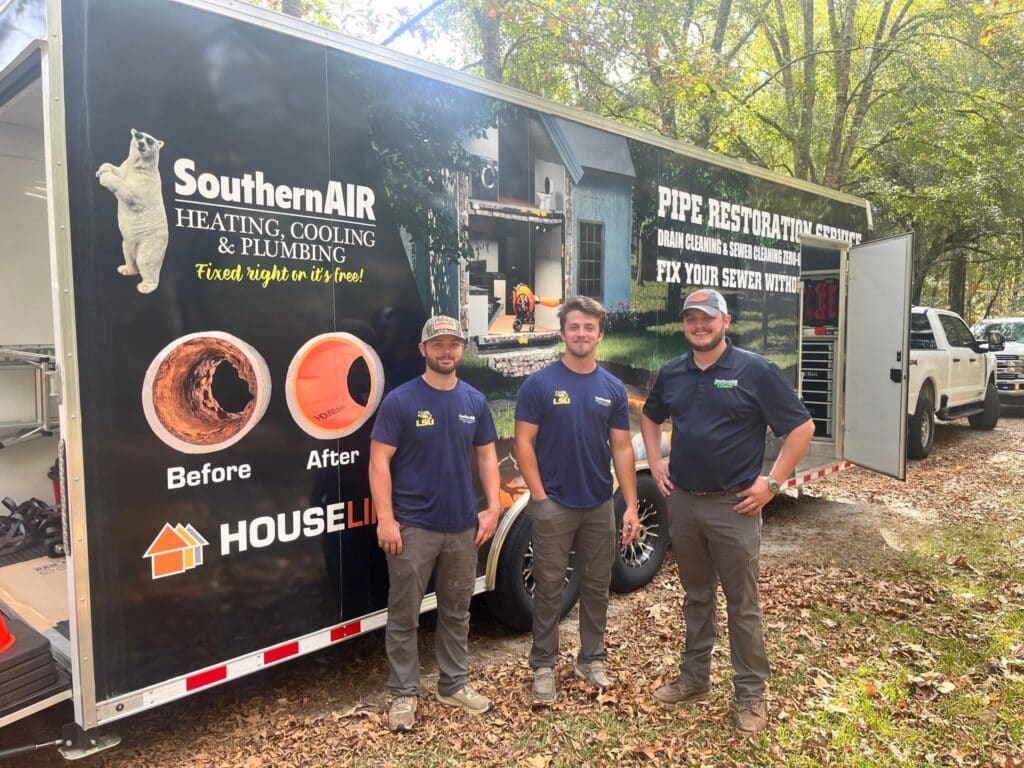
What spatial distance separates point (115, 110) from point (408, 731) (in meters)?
2.73

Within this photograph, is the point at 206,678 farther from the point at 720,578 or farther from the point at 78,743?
the point at 720,578

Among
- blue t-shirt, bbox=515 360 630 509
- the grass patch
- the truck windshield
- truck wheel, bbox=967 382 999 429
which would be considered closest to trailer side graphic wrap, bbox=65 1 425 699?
blue t-shirt, bbox=515 360 630 509

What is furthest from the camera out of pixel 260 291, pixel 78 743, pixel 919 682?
pixel 919 682

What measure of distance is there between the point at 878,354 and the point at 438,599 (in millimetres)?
4949

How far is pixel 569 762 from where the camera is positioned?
3.12m

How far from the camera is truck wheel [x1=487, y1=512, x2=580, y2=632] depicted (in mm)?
4004

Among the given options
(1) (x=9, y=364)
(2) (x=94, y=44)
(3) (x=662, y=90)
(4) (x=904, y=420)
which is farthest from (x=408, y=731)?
(3) (x=662, y=90)

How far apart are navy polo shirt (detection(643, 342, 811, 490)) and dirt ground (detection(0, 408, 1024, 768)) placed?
1.46 metres

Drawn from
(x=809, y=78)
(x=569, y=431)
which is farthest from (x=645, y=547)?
(x=809, y=78)

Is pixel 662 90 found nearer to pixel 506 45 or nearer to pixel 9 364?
pixel 506 45

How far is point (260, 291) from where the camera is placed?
9.65 ft

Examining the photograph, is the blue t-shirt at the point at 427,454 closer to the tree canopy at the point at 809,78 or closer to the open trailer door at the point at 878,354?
the open trailer door at the point at 878,354

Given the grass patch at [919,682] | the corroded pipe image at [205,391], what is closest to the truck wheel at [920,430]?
the grass patch at [919,682]

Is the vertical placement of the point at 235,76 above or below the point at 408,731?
above
